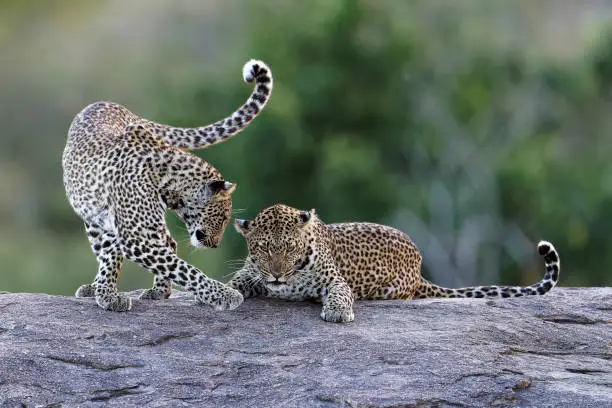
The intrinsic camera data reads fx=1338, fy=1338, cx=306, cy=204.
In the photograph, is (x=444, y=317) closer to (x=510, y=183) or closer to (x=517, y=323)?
(x=517, y=323)

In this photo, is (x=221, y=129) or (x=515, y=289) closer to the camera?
(x=221, y=129)

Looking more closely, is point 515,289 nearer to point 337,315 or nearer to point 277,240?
point 337,315

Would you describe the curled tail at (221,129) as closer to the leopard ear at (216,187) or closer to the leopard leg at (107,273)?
the leopard ear at (216,187)

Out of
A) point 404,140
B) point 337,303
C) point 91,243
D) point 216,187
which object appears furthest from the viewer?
point 404,140

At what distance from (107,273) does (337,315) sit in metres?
2.24

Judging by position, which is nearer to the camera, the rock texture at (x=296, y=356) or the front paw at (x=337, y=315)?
the rock texture at (x=296, y=356)

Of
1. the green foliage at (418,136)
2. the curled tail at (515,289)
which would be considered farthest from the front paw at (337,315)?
the green foliage at (418,136)

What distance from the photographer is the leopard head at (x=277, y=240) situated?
38.7ft

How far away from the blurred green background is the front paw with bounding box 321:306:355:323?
77.1 ft

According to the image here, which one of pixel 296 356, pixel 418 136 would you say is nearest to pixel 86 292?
pixel 296 356

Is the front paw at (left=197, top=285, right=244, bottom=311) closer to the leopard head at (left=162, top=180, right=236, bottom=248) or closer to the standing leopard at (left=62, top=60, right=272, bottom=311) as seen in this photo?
the standing leopard at (left=62, top=60, right=272, bottom=311)

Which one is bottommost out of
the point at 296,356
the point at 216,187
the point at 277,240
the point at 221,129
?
the point at 296,356

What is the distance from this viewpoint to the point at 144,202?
469 inches

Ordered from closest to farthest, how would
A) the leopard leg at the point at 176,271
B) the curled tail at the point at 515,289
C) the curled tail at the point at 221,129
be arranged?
the leopard leg at the point at 176,271
the curled tail at the point at 515,289
the curled tail at the point at 221,129
